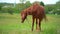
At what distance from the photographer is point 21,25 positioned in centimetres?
168

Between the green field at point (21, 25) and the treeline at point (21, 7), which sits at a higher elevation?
the treeline at point (21, 7)

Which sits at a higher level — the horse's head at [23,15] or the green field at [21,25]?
the horse's head at [23,15]

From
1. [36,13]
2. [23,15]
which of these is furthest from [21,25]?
[36,13]

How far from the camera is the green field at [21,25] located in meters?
1.68

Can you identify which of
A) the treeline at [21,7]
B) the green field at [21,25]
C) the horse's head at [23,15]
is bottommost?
the green field at [21,25]

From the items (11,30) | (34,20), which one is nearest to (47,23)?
(34,20)

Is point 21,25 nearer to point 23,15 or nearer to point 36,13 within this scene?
point 23,15

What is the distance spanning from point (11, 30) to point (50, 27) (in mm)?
475

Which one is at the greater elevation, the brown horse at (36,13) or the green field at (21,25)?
the brown horse at (36,13)

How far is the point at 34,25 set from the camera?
1.69 metres

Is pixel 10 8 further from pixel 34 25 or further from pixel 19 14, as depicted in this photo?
pixel 34 25

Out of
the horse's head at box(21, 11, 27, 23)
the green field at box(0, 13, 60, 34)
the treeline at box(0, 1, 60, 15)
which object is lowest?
the green field at box(0, 13, 60, 34)

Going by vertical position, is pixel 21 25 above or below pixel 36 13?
below

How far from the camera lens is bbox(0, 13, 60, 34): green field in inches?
66.0
